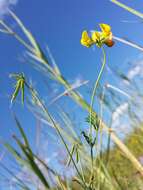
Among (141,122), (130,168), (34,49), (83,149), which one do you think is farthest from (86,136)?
(130,168)

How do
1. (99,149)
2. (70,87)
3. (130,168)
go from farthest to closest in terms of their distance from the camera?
(130,168), (70,87), (99,149)

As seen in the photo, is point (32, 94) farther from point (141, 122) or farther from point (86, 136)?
point (141, 122)

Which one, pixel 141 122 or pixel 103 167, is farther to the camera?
pixel 141 122

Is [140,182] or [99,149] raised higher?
[140,182]

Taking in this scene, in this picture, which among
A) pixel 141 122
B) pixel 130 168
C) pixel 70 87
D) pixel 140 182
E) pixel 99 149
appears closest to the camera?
pixel 99 149
